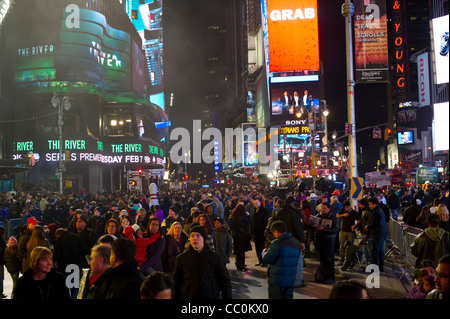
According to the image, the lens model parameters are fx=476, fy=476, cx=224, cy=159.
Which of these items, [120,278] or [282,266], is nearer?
[120,278]

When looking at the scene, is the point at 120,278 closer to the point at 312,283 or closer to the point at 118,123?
the point at 312,283

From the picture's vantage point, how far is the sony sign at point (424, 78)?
2090 inches

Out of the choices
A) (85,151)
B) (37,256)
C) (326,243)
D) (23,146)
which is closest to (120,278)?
(37,256)

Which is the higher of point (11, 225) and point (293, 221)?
point (293, 221)

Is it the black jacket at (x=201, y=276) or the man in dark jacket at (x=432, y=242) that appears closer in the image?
the black jacket at (x=201, y=276)

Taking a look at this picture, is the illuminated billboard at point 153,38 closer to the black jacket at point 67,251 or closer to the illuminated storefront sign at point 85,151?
the illuminated storefront sign at point 85,151

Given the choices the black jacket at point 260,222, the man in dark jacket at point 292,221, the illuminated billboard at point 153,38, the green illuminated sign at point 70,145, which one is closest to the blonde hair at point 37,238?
the man in dark jacket at point 292,221

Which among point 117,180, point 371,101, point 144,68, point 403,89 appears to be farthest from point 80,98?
point 371,101

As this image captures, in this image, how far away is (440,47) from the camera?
79.9ft

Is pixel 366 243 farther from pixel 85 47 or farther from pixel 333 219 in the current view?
pixel 85 47

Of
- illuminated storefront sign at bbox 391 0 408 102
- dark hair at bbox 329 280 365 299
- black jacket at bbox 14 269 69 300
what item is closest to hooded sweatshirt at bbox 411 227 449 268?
dark hair at bbox 329 280 365 299

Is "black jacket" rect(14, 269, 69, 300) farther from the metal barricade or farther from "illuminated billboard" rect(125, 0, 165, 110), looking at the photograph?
"illuminated billboard" rect(125, 0, 165, 110)

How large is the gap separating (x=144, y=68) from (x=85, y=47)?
22.2 metres

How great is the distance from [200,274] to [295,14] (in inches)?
2791
